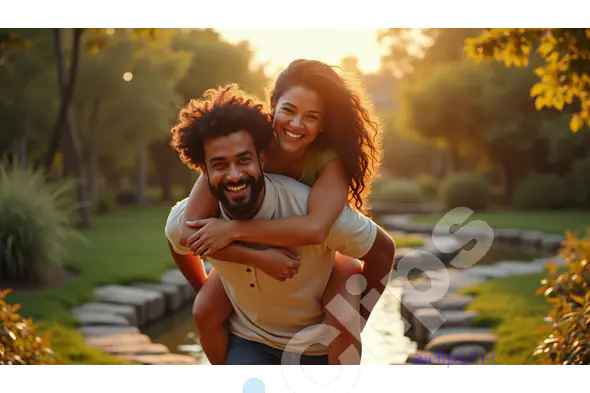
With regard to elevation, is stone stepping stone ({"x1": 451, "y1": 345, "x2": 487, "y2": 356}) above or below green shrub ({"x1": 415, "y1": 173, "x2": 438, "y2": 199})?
below

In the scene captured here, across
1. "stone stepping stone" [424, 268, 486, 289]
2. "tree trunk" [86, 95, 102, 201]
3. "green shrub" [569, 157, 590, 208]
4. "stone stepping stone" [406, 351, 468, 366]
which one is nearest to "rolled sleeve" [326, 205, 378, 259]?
"stone stepping stone" [406, 351, 468, 366]

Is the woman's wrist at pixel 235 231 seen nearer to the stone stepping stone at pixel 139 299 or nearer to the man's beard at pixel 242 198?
the man's beard at pixel 242 198

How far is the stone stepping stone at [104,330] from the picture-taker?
5.55 m

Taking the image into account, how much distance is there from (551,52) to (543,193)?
1396 cm

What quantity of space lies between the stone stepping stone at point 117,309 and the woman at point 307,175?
13.3ft

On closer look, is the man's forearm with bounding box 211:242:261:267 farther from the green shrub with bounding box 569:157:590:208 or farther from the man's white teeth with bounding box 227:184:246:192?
the green shrub with bounding box 569:157:590:208

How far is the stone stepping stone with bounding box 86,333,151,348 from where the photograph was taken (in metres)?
5.24

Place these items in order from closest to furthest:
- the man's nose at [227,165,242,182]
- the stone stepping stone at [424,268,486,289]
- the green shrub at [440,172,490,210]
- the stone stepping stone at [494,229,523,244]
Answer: the man's nose at [227,165,242,182] < the stone stepping stone at [424,268,486,289] < the stone stepping stone at [494,229,523,244] < the green shrub at [440,172,490,210]

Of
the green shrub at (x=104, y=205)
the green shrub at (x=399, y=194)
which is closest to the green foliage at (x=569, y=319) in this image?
the green shrub at (x=104, y=205)

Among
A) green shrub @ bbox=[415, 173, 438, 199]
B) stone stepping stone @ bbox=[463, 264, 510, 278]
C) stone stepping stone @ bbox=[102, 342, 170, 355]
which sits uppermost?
green shrub @ bbox=[415, 173, 438, 199]

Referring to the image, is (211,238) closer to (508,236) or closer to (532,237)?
(532,237)

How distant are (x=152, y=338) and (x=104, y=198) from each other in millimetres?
12371

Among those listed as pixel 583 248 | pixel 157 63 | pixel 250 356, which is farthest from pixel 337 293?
pixel 157 63

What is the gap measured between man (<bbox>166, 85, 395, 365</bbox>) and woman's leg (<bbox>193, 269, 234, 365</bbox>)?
0.03m
